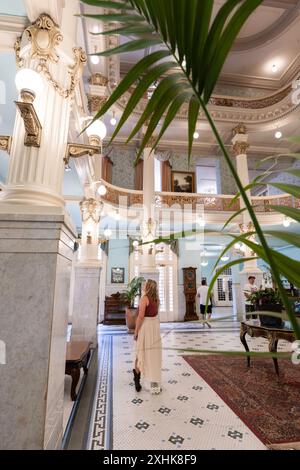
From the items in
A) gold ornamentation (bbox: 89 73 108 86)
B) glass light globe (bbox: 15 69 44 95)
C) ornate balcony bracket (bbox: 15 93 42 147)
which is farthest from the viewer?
gold ornamentation (bbox: 89 73 108 86)

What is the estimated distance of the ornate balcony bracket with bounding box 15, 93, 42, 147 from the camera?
175cm

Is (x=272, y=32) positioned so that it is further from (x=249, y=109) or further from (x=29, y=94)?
(x=29, y=94)

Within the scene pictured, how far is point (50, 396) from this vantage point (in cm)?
145

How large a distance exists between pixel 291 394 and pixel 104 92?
8.81m

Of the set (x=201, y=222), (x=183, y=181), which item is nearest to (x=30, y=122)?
(x=201, y=222)

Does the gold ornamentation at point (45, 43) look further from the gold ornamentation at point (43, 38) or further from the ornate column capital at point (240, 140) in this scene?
the ornate column capital at point (240, 140)

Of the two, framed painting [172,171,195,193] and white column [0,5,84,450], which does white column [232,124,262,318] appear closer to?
framed painting [172,171,195,193]

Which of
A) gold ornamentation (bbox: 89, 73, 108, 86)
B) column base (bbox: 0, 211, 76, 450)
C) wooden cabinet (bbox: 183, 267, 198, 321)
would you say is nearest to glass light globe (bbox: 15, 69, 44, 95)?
column base (bbox: 0, 211, 76, 450)

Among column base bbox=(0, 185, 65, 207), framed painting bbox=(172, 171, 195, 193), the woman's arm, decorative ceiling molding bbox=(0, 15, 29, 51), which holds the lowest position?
the woman's arm

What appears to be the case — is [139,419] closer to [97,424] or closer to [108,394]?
[97,424]

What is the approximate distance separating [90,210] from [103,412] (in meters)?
4.71

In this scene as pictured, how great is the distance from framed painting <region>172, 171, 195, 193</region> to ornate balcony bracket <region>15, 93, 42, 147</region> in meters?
11.8

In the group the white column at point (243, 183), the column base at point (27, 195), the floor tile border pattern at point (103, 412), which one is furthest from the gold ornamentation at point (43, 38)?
the white column at point (243, 183)
